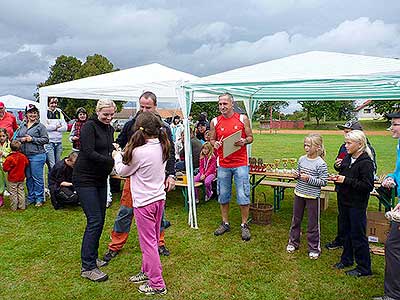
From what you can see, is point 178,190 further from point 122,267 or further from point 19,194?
point 122,267

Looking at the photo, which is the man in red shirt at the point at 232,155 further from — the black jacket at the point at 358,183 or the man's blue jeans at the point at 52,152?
the man's blue jeans at the point at 52,152

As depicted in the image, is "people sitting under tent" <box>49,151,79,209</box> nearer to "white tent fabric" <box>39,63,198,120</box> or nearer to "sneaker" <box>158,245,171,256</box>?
"white tent fabric" <box>39,63,198,120</box>

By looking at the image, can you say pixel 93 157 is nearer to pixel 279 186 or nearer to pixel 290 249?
pixel 290 249

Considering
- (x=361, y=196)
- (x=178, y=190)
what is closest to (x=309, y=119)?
(x=178, y=190)

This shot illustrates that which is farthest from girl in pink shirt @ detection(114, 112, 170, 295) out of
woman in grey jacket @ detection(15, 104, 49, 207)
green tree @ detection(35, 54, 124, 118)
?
green tree @ detection(35, 54, 124, 118)

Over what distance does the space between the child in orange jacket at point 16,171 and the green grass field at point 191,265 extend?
16.2 inches

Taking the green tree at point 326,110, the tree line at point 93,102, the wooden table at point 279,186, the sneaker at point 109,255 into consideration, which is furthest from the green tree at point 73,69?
the sneaker at point 109,255

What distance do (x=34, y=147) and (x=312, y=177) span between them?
437 centimetres

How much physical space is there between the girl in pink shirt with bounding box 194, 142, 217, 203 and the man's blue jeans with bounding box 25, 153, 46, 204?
2.56 meters

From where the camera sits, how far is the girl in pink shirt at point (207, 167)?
6277 millimetres

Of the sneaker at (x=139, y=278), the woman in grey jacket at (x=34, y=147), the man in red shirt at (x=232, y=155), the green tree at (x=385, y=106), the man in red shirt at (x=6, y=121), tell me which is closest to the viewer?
the sneaker at (x=139, y=278)

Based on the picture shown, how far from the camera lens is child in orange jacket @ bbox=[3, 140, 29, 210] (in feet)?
18.8

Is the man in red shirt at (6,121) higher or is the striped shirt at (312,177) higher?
the man in red shirt at (6,121)

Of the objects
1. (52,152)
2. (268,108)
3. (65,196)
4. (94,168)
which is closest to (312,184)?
(94,168)
